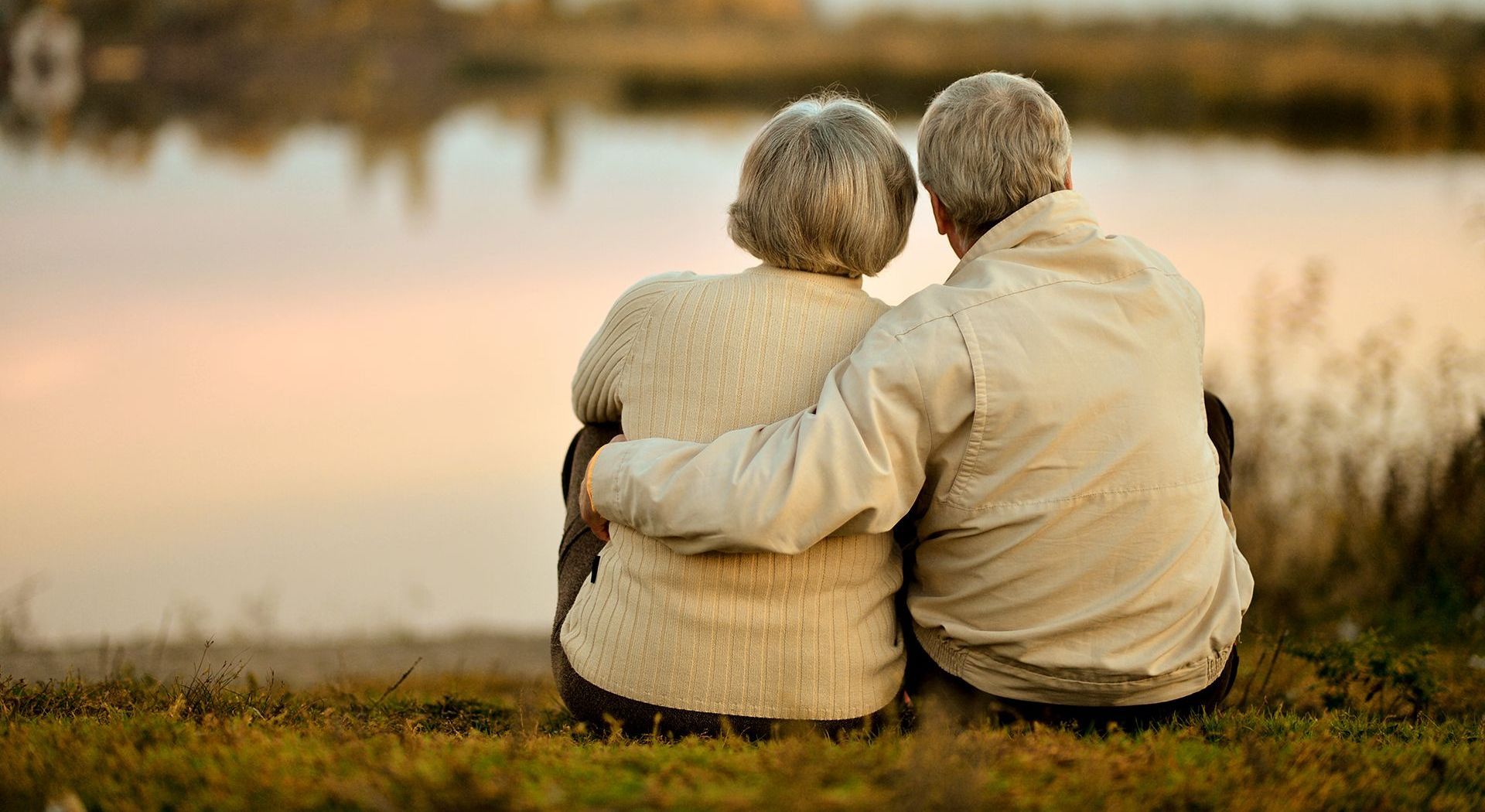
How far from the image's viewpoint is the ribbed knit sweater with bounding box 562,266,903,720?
238cm

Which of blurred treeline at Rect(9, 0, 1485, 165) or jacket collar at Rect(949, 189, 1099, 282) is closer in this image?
jacket collar at Rect(949, 189, 1099, 282)

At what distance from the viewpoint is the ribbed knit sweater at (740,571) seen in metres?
2.38

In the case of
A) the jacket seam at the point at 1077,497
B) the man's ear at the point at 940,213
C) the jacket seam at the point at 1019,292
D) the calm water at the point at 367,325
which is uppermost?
the man's ear at the point at 940,213

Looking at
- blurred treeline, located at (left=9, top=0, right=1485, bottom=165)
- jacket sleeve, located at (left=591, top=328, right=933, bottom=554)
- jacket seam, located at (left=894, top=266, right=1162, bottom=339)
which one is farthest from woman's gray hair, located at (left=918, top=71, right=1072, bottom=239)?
blurred treeline, located at (left=9, top=0, right=1485, bottom=165)

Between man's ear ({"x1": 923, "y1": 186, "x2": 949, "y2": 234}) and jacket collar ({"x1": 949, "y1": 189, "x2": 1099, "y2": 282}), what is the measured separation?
0.15 meters

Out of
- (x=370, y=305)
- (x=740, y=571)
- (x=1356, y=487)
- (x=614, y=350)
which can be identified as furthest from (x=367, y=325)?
(x=740, y=571)

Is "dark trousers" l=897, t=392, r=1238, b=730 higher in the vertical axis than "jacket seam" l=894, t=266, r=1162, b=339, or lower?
lower

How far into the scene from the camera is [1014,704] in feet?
8.16

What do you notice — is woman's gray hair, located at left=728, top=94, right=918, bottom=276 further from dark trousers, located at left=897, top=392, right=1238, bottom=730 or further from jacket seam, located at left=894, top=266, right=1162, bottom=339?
dark trousers, located at left=897, top=392, right=1238, bottom=730

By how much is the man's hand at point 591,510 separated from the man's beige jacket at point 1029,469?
0.19 ft

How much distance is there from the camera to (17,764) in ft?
6.55

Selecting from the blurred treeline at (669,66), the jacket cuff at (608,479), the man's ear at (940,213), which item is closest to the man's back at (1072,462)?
the man's ear at (940,213)

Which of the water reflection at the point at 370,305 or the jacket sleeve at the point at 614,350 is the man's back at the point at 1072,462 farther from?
the water reflection at the point at 370,305

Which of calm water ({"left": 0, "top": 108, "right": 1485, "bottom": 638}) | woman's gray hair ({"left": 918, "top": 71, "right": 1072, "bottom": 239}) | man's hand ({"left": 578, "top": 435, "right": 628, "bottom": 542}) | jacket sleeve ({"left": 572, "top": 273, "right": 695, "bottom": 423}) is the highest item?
woman's gray hair ({"left": 918, "top": 71, "right": 1072, "bottom": 239})
